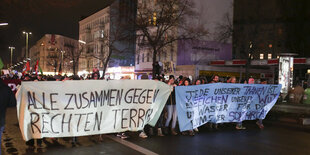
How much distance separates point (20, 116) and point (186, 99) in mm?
4547

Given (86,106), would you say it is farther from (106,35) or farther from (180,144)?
(106,35)

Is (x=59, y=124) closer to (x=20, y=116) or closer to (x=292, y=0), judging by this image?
(x=20, y=116)

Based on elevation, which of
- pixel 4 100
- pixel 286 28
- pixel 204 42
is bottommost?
pixel 4 100

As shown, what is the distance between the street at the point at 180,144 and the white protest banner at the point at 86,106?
0.39 metres

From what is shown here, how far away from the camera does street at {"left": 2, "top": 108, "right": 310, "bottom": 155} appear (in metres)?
6.72

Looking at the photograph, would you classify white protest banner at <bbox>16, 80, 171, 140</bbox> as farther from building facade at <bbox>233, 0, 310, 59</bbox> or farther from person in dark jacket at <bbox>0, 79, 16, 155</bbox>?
building facade at <bbox>233, 0, 310, 59</bbox>

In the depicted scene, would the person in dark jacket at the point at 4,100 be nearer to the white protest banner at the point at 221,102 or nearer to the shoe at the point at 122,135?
the shoe at the point at 122,135

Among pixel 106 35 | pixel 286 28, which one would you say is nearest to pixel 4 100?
pixel 106 35

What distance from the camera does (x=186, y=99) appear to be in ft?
29.0

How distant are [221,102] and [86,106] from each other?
4474mm

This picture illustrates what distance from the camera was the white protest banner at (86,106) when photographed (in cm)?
678

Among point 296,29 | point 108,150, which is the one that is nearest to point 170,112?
point 108,150

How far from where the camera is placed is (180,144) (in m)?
7.46

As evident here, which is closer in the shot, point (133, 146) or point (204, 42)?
point (133, 146)
